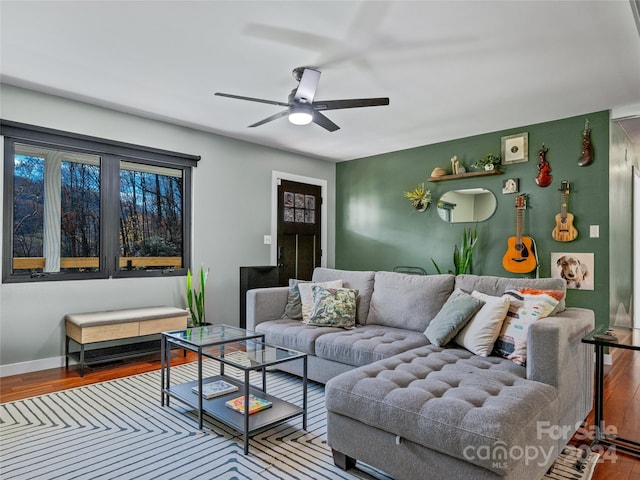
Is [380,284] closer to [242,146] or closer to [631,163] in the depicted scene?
[242,146]

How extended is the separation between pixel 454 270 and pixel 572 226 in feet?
4.52

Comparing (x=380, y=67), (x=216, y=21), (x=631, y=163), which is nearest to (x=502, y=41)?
(x=380, y=67)

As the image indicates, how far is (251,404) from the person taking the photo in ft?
7.54

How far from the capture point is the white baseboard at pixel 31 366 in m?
3.31

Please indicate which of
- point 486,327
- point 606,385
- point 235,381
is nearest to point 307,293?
point 235,381

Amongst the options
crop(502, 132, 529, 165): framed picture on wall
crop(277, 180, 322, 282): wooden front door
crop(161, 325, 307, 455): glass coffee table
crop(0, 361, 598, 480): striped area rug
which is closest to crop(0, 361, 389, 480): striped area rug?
crop(0, 361, 598, 480): striped area rug

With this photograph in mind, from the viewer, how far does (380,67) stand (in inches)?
118

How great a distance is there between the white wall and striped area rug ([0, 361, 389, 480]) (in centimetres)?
89

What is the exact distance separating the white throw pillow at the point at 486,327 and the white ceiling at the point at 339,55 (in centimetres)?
174

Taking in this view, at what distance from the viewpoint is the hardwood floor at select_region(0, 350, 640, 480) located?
2008 millimetres

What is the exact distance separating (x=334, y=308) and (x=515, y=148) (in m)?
2.91

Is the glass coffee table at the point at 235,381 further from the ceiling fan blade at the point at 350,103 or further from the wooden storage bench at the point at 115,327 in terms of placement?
the ceiling fan blade at the point at 350,103

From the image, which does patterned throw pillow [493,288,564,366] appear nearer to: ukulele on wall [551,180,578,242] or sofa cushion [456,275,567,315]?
sofa cushion [456,275,567,315]

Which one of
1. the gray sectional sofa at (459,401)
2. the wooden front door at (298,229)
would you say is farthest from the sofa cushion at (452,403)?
the wooden front door at (298,229)
